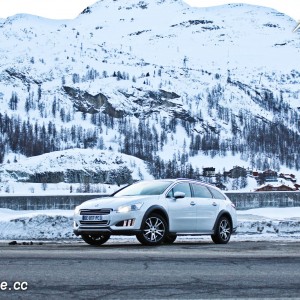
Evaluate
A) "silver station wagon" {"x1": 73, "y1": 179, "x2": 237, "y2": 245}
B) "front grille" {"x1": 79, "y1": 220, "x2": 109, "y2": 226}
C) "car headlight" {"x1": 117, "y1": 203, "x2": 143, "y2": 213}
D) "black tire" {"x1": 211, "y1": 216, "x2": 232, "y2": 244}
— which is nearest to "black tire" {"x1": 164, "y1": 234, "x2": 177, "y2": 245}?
"silver station wagon" {"x1": 73, "y1": 179, "x2": 237, "y2": 245}

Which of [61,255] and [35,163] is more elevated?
[35,163]

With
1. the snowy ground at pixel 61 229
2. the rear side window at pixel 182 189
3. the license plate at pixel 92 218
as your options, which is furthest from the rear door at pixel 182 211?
the snowy ground at pixel 61 229

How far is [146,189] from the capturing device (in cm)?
1722

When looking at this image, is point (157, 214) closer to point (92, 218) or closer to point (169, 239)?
point (92, 218)

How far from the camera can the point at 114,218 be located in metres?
16.1

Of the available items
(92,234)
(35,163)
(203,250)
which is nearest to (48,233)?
(92,234)

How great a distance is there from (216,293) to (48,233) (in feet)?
46.9

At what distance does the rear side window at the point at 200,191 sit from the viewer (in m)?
18.1

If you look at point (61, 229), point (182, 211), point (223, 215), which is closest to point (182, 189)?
point (182, 211)

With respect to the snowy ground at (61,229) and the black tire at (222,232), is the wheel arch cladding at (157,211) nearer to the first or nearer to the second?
the black tire at (222,232)

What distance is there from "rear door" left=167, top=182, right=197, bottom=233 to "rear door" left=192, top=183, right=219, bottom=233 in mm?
179

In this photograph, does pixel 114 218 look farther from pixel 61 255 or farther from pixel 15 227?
pixel 15 227

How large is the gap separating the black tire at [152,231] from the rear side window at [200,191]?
176cm

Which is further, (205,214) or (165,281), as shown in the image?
(205,214)
